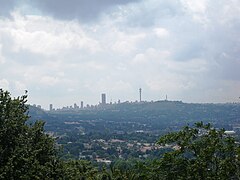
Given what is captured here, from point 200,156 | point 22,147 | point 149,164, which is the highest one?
point 22,147

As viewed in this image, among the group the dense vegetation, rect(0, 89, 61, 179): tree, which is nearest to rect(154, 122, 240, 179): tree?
the dense vegetation

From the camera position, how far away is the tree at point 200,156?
16.1 metres

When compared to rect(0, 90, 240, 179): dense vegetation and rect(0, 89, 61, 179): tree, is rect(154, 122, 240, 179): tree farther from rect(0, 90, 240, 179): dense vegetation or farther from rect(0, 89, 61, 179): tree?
rect(0, 89, 61, 179): tree

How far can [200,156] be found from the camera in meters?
16.6

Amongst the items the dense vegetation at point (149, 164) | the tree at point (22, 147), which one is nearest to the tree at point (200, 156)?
the dense vegetation at point (149, 164)

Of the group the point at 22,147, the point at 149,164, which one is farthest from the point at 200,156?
the point at 22,147

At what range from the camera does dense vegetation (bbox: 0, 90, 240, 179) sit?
16109 mm

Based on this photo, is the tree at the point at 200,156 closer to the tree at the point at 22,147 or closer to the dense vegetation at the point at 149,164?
the dense vegetation at the point at 149,164

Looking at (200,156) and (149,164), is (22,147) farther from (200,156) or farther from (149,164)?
(200,156)

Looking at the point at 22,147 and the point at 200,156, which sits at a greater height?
Result: the point at 22,147

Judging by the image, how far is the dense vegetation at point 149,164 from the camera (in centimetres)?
1611

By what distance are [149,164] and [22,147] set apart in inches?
275

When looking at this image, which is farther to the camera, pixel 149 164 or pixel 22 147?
pixel 149 164

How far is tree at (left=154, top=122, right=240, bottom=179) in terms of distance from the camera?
16141 millimetres
